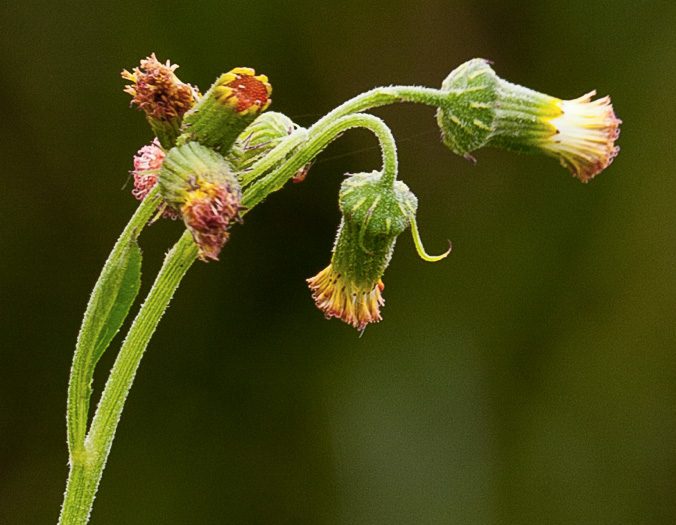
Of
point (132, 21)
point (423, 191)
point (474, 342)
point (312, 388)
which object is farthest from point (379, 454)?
point (132, 21)

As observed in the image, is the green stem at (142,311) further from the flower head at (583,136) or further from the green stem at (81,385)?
the flower head at (583,136)

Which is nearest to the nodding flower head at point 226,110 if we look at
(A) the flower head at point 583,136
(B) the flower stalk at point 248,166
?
(B) the flower stalk at point 248,166

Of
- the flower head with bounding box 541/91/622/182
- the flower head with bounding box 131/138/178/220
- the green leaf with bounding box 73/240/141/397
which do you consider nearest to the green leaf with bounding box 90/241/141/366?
the green leaf with bounding box 73/240/141/397

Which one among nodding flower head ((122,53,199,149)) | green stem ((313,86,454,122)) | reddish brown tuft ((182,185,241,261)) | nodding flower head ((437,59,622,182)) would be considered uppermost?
nodding flower head ((437,59,622,182))

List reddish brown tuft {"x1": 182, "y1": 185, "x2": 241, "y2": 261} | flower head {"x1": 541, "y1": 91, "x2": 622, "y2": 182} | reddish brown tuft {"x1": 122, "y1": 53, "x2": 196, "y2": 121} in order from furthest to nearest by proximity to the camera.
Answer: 1. flower head {"x1": 541, "y1": 91, "x2": 622, "y2": 182}
2. reddish brown tuft {"x1": 122, "y1": 53, "x2": 196, "y2": 121}
3. reddish brown tuft {"x1": 182, "y1": 185, "x2": 241, "y2": 261}

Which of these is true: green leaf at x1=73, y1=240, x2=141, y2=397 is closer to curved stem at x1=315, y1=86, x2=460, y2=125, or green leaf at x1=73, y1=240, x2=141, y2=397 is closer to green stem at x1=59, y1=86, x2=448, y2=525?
green stem at x1=59, y1=86, x2=448, y2=525

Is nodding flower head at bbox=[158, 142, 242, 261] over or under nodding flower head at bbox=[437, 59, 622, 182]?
under

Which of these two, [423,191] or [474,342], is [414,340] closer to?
[474,342]
